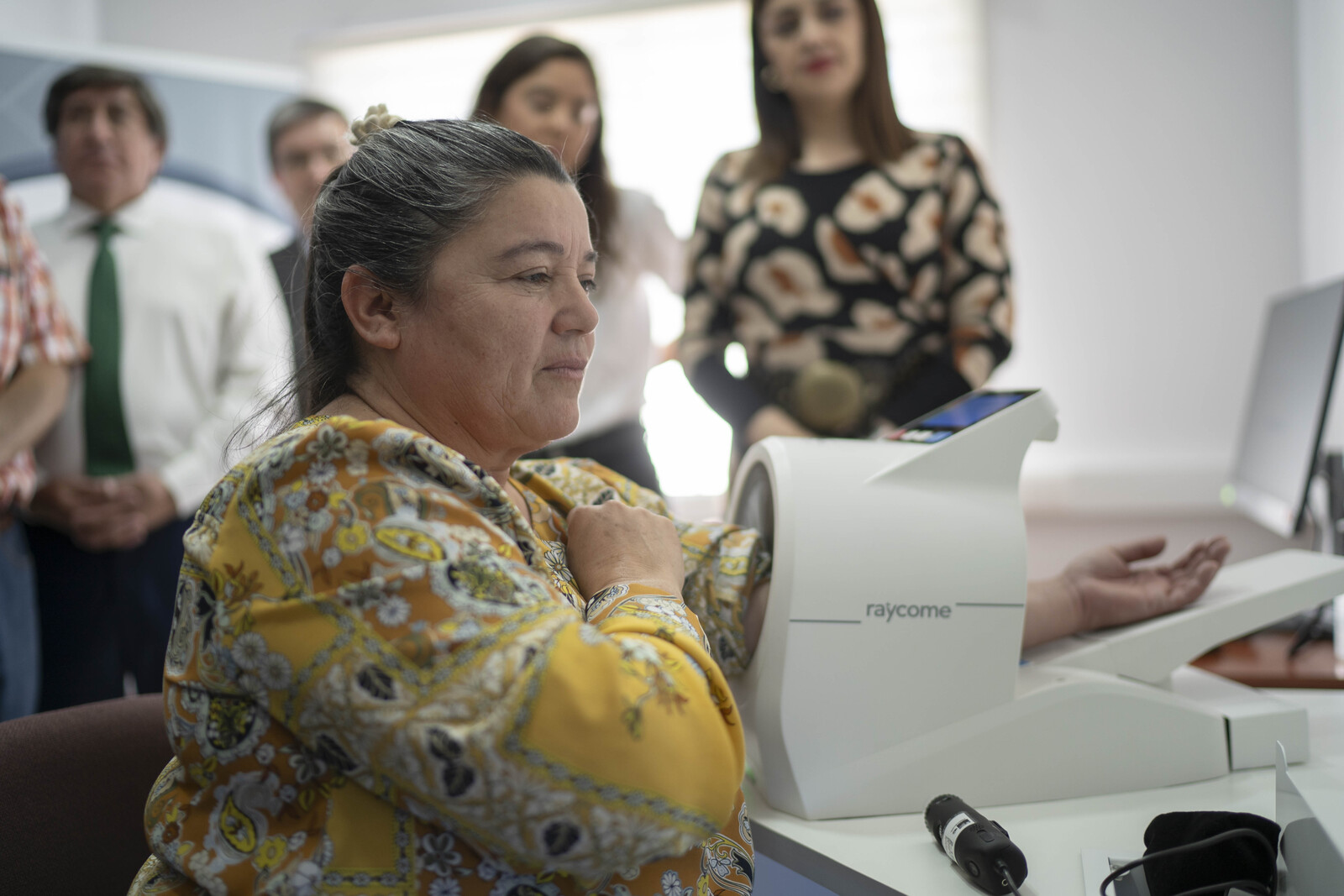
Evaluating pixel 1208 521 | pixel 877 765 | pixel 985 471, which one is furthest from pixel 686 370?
pixel 1208 521

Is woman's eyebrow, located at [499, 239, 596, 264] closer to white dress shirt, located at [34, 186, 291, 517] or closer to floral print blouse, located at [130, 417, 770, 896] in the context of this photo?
Answer: floral print blouse, located at [130, 417, 770, 896]

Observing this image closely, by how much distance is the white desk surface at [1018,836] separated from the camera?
820mm

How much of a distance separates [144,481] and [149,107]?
101 centimetres

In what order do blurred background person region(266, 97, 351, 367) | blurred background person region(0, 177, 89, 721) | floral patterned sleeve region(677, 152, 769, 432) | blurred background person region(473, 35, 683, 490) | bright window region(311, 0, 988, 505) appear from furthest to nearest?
1. bright window region(311, 0, 988, 505)
2. blurred background person region(266, 97, 351, 367)
3. blurred background person region(0, 177, 89, 721)
4. blurred background person region(473, 35, 683, 490)
5. floral patterned sleeve region(677, 152, 769, 432)

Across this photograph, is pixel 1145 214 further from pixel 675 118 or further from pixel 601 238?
pixel 601 238

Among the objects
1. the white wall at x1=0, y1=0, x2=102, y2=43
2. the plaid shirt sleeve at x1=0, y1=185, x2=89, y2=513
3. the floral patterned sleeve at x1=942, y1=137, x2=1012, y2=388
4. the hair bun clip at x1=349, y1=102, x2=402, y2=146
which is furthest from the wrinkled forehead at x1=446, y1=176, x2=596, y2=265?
the white wall at x1=0, y1=0, x2=102, y2=43

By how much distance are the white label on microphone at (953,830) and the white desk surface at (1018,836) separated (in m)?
0.02

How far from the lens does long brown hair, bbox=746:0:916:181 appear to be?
172 centimetres

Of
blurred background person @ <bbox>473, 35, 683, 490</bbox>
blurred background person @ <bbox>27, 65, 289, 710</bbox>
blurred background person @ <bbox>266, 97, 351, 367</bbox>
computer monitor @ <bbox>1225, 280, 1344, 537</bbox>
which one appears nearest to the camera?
computer monitor @ <bbox>1225, 280, 1344, 537</bbox>

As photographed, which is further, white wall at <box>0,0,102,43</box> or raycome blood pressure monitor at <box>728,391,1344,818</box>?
white wall at <box>0,0,102,43</box>

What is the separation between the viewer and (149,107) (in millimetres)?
2516

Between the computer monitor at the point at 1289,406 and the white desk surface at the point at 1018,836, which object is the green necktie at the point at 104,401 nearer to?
the white desk surface at the point at 1018,836

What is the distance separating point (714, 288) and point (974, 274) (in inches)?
17.8

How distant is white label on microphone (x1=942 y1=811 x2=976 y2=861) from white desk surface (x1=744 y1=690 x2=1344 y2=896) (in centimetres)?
2
